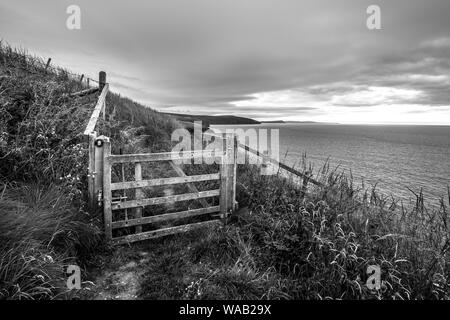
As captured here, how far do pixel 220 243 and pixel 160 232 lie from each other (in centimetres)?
135

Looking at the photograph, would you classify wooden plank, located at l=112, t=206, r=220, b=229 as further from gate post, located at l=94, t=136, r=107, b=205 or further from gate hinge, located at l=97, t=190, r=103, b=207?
gate post, located at l=94, t=136, r=107, b=205

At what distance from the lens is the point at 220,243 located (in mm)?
4934

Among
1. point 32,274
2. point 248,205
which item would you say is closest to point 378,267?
point 248,205

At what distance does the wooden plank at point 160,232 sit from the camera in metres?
5.00

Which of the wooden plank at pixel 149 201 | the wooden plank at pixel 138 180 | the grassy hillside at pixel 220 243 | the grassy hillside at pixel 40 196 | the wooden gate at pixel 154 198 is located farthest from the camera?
the wooden plank at pixel 138 180

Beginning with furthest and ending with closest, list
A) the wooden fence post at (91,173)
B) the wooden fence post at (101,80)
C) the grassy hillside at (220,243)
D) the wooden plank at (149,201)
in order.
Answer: the wooden fence post at (101,80), the wooden plank at (149,201), the wooden fence post at (91,173), the grassy hillside at (220,243)

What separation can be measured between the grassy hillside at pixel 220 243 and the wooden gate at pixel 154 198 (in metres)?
0.26

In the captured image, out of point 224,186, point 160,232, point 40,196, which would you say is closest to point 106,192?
point 40,196

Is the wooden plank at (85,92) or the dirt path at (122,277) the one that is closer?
the dirt path at (122,277)

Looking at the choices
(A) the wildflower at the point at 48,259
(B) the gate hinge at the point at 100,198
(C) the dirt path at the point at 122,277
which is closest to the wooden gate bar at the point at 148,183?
(B) the gate hinge at the point at 100,198

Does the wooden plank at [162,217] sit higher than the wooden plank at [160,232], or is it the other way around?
the wooden plank at [162,217]

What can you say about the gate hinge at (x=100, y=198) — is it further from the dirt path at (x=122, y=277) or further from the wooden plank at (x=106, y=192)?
the dirt path at (x=122, y=277)

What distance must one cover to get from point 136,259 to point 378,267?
4064 millimetres

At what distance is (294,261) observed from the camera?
4379mm
